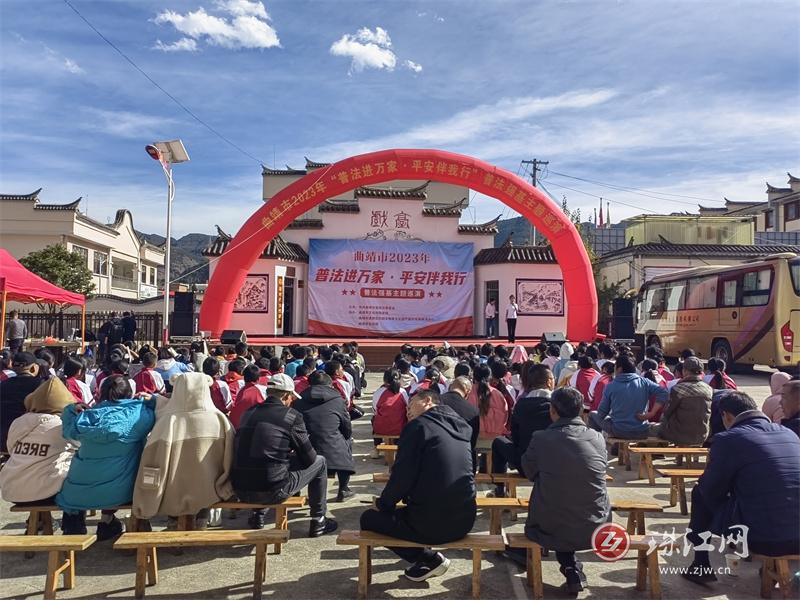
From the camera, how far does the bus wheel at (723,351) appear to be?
512 inches

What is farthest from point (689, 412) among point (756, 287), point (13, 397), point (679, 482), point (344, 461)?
point (756, 287)

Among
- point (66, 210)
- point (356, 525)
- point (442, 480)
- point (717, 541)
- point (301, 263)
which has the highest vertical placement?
point (66, 210)

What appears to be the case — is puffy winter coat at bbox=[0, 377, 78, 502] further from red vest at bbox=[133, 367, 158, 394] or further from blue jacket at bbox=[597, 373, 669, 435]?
blue jacket at bbox=[597, 373, 669, 435]

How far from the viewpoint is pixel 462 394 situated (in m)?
4.34

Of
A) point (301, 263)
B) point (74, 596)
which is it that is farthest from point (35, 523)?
point (301, 263)

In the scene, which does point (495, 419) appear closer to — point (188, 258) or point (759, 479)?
point (759, 479)

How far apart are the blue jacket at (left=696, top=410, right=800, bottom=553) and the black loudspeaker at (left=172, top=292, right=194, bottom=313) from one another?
12.2 metres

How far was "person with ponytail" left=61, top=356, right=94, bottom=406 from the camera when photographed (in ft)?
15.4

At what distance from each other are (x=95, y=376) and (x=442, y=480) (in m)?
5.74

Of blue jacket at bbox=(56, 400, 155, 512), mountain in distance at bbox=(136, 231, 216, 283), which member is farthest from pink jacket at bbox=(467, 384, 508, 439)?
mountain in distance at bbox=(136, 231, 216, 283)

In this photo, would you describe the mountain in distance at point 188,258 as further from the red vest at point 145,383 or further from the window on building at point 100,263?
the red vest at point 145,383

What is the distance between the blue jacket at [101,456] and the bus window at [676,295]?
15509 millimetres

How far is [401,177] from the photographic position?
14.0 m

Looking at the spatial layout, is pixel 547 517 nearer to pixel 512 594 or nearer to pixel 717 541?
pixel 512 594
